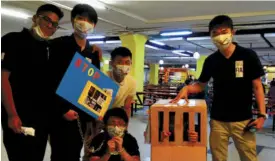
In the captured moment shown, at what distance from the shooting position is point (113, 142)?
1.92 metres

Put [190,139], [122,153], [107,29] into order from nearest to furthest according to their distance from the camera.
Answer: [190,139] → [122,153] → [107,29]

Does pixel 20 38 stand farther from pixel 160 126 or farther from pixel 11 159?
pixel 160 126

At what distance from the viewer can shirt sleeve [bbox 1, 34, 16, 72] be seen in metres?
1.51

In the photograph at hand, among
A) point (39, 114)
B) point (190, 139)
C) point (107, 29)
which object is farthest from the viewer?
point (107, 29)

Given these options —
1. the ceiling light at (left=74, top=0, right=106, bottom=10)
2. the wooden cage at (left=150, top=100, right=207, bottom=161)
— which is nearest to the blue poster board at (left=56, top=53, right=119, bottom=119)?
the wooden cage at (left=150, top=100, right=207, bottom=161)

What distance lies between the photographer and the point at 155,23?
25.8 ft

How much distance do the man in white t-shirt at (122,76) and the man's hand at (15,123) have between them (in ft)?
2.40

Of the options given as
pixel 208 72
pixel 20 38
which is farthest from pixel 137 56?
pixel 20 38

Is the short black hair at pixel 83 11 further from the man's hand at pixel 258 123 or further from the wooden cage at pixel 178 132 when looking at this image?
the man's hand at pixel 258 123

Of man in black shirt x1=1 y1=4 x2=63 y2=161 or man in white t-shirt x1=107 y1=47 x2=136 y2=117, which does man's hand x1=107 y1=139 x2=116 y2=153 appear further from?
man in black shirt x1=1 y1=4 x2=63 y2=161

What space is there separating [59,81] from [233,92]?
1205mm

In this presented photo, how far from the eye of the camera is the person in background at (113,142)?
193 centimetres

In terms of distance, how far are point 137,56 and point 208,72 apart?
7356mm

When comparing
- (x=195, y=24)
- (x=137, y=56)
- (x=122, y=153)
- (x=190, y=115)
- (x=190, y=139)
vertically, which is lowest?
(x=122, y=153)
